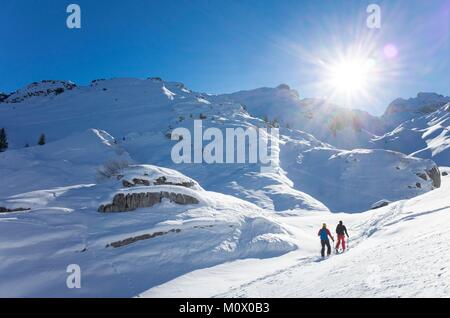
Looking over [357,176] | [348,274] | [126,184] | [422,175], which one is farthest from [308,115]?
[348,274]

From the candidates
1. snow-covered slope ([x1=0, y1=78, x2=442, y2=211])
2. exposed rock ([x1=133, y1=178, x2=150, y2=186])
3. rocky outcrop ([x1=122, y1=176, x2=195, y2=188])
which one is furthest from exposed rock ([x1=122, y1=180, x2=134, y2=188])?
snow-covered slope ([x1=0, y1=78, x2=442, y2=211])

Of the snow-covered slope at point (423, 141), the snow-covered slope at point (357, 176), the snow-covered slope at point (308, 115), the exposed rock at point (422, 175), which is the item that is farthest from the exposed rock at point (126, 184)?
the snow-covered slope at point (423, 141)

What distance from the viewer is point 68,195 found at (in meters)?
22.6

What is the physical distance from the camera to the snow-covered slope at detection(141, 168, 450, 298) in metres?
9.06

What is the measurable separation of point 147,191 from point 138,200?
90cm

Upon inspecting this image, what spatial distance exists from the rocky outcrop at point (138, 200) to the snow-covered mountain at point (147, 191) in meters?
0.07

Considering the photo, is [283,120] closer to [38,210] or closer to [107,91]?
[107,91]

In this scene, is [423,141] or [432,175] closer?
[432,175]

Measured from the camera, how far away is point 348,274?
37.9 feet

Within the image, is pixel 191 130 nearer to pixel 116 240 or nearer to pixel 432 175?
pixel 432 175

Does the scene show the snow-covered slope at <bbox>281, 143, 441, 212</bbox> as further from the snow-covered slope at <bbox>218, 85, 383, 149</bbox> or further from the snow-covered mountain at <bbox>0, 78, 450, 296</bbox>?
the snow-covered slope at <bbox>218, 85, 383, 149</bbox>

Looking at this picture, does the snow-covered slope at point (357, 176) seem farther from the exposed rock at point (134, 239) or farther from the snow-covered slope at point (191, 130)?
the exposed rock at point (134, 239)

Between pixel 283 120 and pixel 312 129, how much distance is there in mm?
10966

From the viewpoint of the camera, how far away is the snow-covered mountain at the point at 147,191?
16.4 meters
